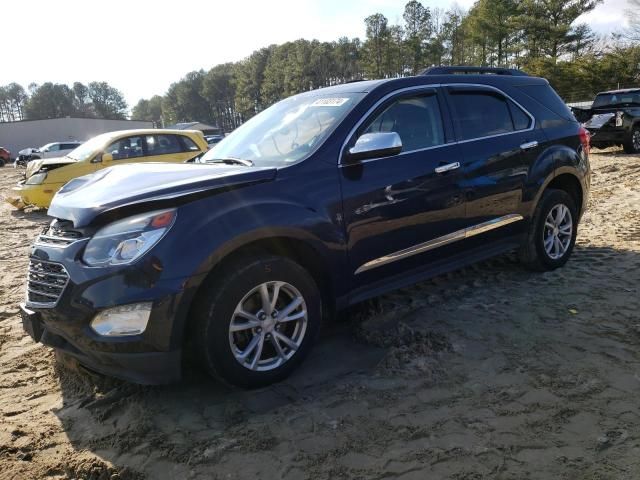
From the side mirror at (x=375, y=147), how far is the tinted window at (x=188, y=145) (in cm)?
Result: 787

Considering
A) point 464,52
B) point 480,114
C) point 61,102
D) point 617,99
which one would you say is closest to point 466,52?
point 464,52

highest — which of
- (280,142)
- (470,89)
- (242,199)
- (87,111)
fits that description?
(87,111)

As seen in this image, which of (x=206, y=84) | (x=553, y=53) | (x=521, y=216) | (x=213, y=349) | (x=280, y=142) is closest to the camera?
(x=213, y=349)

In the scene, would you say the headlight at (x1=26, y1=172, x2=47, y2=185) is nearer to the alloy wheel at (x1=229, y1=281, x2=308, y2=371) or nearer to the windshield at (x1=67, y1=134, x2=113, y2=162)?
the windshield at (x1=67, y1=134, x2=113, y2=162)

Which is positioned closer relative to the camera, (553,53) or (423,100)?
(423,100)

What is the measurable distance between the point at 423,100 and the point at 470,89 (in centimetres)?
60

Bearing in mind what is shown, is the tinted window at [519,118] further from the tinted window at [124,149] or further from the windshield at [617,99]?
the windshield at [617,99]

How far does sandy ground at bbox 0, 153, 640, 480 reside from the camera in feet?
7.75

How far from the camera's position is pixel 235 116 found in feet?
409

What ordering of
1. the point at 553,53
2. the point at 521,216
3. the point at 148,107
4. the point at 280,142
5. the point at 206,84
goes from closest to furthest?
the point at 280,142 < the point at 521,216 < the point at 553,53 < the point at 206,84 < the point at 148,107

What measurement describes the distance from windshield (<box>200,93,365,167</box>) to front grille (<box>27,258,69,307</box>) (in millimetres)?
1396

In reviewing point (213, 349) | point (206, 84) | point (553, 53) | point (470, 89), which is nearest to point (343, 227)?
point (213, 349)

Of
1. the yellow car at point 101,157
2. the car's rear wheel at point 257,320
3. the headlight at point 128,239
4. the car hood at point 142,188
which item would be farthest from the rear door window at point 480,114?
the yellow car at point 101,157

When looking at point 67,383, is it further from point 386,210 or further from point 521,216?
point 521,216
